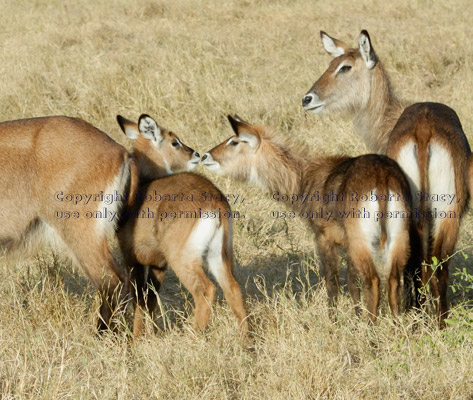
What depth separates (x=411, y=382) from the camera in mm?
3432

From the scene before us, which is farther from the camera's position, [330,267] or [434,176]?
[330,267]

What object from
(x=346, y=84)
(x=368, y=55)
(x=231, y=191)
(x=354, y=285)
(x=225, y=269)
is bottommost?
(x=231, y=191)

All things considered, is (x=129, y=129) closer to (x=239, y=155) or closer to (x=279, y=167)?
(x=239, y=155)

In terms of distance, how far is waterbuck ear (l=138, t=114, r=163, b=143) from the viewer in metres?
5.29

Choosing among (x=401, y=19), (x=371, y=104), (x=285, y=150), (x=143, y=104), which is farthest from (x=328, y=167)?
(x=401, y=19)

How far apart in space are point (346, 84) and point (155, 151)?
1.82 m

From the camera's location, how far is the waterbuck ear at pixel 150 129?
17.4 ft

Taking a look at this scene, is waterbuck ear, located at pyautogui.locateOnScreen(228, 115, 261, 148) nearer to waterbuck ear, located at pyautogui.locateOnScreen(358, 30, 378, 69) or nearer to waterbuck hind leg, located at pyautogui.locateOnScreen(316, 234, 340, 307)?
waterbuck hind leg, located at pyautogui.locateOnScreen(316, 234, 340, 307)

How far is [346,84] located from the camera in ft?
20.4

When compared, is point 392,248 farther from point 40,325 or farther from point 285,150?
point 40,325

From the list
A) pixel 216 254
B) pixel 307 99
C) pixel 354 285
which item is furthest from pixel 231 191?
pixel 354 285

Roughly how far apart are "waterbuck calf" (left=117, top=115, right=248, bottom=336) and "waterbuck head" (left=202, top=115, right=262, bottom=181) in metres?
0.77

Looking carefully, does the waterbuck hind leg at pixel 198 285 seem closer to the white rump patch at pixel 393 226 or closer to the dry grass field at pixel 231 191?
the dry grass field at pixel 231 191

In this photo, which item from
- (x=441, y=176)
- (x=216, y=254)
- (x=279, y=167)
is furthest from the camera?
(x=279, y=167)
